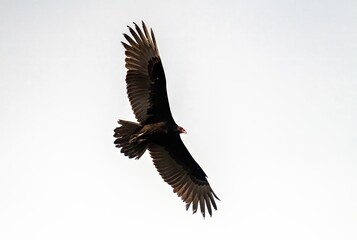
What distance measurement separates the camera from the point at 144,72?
12523 millimetres

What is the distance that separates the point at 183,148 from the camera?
43.7ft

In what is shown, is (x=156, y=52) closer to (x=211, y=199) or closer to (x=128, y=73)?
(x=128, y=73)

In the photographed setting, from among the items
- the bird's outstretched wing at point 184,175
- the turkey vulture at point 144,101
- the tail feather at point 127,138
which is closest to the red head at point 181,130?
the turkey vulture at point 144,101

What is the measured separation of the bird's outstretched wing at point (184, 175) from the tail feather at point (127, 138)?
2.45ft

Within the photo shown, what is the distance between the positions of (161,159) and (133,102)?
5.06 feet

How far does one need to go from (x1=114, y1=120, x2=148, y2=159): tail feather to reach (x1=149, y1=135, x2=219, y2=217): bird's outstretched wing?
0.75 m

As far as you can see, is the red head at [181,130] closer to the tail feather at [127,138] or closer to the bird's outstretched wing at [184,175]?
the bird's outstretched wing at [184,175]

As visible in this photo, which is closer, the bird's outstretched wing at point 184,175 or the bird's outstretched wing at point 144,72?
the bird's outstretched wing at point 144,72

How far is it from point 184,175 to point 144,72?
8.14 feet

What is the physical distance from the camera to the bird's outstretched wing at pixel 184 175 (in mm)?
13367

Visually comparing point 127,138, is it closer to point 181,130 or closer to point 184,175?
point 181,130

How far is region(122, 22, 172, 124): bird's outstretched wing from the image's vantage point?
1248 centimetres

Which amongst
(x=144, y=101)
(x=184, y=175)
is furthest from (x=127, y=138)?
(x=184, y=175)

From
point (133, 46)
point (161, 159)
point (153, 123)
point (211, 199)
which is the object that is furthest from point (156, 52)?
point (211, 199)
